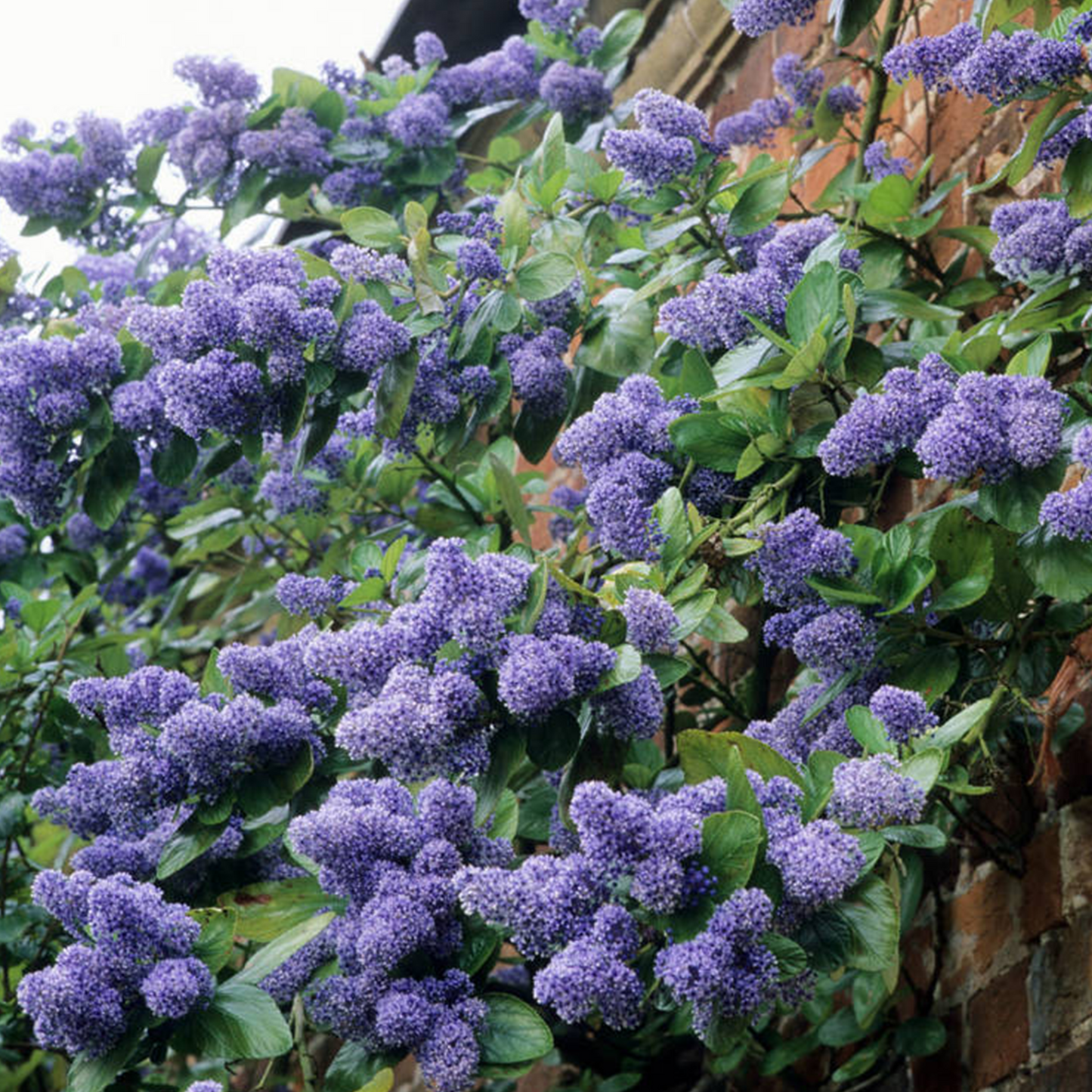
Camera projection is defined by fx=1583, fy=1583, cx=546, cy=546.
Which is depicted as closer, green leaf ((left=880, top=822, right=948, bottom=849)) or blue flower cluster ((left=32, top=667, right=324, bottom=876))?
green leaf ((left=880, top=822, right=948, bottom=849))

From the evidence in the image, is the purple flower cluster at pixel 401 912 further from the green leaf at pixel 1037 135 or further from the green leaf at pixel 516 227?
the green leaf at pixel 1037 135

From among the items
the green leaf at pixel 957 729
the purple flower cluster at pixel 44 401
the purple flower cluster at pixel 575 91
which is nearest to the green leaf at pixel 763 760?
the green leaf at pixel 957 729

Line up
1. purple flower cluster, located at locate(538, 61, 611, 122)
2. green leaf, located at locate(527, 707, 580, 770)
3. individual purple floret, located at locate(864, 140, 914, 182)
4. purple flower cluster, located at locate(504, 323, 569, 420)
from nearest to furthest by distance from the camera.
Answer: green leaf, located at locate(527, 707, 580, 770)
purple flower cluster, located at locate(504, 323, 569, 420)
individual purple floret, located at locate(864, 140, 914, 182)
purple flower cluster, located at locate(538, 61, 611, 122)

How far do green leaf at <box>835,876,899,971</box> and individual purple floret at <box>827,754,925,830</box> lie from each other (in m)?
0.06

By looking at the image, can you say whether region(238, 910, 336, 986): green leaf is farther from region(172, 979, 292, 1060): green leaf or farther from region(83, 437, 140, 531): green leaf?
region(83, 437, 140, 531): green leaf

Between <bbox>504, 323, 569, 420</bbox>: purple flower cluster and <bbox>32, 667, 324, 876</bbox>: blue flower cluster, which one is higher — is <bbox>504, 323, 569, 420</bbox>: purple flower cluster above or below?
above

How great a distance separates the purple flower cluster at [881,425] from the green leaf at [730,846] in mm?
508

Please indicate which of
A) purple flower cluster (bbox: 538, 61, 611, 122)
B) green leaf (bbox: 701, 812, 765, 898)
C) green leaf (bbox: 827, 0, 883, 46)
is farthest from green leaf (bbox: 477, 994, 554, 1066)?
purple flower cluster (bbox: 538, 61, 611, 122)

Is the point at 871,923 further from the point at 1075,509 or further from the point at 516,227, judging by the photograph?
the point at 516,227

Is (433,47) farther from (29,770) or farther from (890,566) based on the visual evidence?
(890,566)

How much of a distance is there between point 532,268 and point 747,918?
42.5 inches

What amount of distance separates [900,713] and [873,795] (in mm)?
144

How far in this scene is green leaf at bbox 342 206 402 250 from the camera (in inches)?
87.9

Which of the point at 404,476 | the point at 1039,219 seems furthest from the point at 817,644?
the point at 404,476
